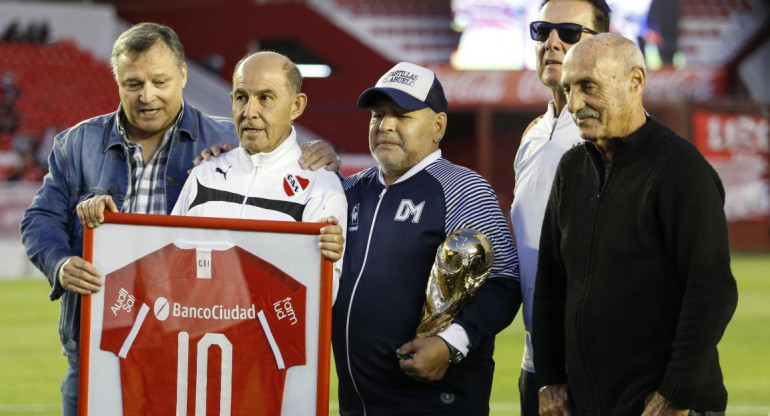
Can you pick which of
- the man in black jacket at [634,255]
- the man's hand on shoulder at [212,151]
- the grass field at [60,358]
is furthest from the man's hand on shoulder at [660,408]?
the grass field at [60,358]

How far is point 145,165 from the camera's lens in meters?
4.21

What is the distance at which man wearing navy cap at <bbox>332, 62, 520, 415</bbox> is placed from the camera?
377 cm

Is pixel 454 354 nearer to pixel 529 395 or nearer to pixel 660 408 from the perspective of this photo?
pixel 529 395

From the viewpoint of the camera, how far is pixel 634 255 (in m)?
3.10

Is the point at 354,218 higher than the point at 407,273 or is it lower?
higher

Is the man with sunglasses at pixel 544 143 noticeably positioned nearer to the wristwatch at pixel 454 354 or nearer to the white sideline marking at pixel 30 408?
the wristwatch at pixel 454 354

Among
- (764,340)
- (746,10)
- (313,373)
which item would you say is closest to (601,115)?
(313,373)

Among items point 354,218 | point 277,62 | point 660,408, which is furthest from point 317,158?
point 660,408

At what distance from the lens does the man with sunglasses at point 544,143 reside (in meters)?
3.95

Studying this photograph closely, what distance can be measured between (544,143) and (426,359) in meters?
0.98

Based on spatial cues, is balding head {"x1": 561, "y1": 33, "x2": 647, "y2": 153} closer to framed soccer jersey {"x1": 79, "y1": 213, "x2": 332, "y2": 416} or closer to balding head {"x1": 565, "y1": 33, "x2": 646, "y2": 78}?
balding head {"x1": 565, "y1": 33, "x2": 646, "y2": 78}

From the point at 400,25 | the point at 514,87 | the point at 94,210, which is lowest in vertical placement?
the point at 94,210

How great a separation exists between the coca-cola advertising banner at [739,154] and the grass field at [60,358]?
939cm

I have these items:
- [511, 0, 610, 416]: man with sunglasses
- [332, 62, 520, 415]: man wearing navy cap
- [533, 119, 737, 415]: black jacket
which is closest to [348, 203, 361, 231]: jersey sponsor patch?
[332, 62, 520, 415]: man wearing navy cap
